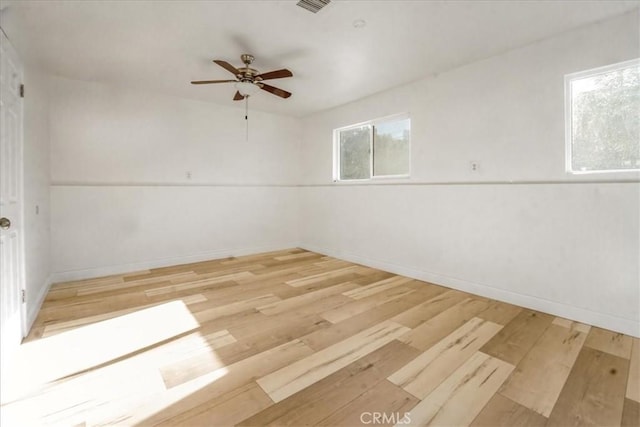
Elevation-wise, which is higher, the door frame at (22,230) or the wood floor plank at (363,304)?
the door frame at (22,230)

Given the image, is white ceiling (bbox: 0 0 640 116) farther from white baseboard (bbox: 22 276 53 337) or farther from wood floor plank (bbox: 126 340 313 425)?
wood floor plank (bbox: 126 340 313 425)

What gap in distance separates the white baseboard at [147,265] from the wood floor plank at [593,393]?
423 centimetres

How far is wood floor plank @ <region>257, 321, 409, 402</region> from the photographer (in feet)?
5.25

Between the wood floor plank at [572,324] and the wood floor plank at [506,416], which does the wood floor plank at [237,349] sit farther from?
the wood floor plank at [572,324]

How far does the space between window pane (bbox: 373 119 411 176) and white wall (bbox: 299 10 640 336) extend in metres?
0.17

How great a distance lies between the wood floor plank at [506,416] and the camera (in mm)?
1357

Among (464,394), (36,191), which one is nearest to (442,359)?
(464,394)

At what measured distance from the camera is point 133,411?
1.43 metres

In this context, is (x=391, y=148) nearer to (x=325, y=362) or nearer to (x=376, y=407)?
(x=325, y=362)

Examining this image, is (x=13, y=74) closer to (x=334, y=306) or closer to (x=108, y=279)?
(x=108, y=279)

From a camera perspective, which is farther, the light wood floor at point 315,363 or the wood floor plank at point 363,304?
the wood floor plank at point 363,304

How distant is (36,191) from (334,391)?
10.8 feet

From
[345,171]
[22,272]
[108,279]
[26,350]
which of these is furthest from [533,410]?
[108,279]

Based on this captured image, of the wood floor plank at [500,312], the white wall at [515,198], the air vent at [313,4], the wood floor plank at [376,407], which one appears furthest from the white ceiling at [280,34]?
the wood floor plank at [376,407]
